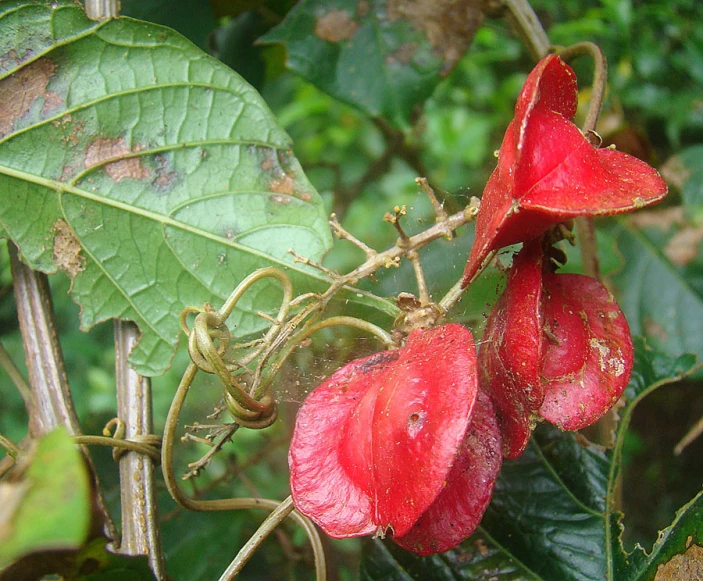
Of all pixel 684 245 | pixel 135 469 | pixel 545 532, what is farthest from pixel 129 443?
pixel 684 245

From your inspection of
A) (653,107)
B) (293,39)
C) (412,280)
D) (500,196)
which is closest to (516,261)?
(500,196)

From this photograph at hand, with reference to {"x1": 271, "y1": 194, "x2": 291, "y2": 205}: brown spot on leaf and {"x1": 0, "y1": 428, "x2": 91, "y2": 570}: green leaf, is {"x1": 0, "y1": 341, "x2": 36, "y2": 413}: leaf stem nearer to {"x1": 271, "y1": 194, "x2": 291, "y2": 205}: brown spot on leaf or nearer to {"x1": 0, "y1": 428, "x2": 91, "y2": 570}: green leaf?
{"x1": 271, "y1": 194, "x2": 291, "y2": 205}: brown spot on leaf

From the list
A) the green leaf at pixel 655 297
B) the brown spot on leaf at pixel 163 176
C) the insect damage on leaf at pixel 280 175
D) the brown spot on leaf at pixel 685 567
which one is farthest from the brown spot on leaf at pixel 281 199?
the green leaf at pixel 655 297

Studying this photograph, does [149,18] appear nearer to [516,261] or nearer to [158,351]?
[158,351]

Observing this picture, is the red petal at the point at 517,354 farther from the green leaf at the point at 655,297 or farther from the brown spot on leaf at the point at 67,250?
the green leaf at the point at 655,297

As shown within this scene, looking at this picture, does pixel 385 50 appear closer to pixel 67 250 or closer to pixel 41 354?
pixel 67 250
